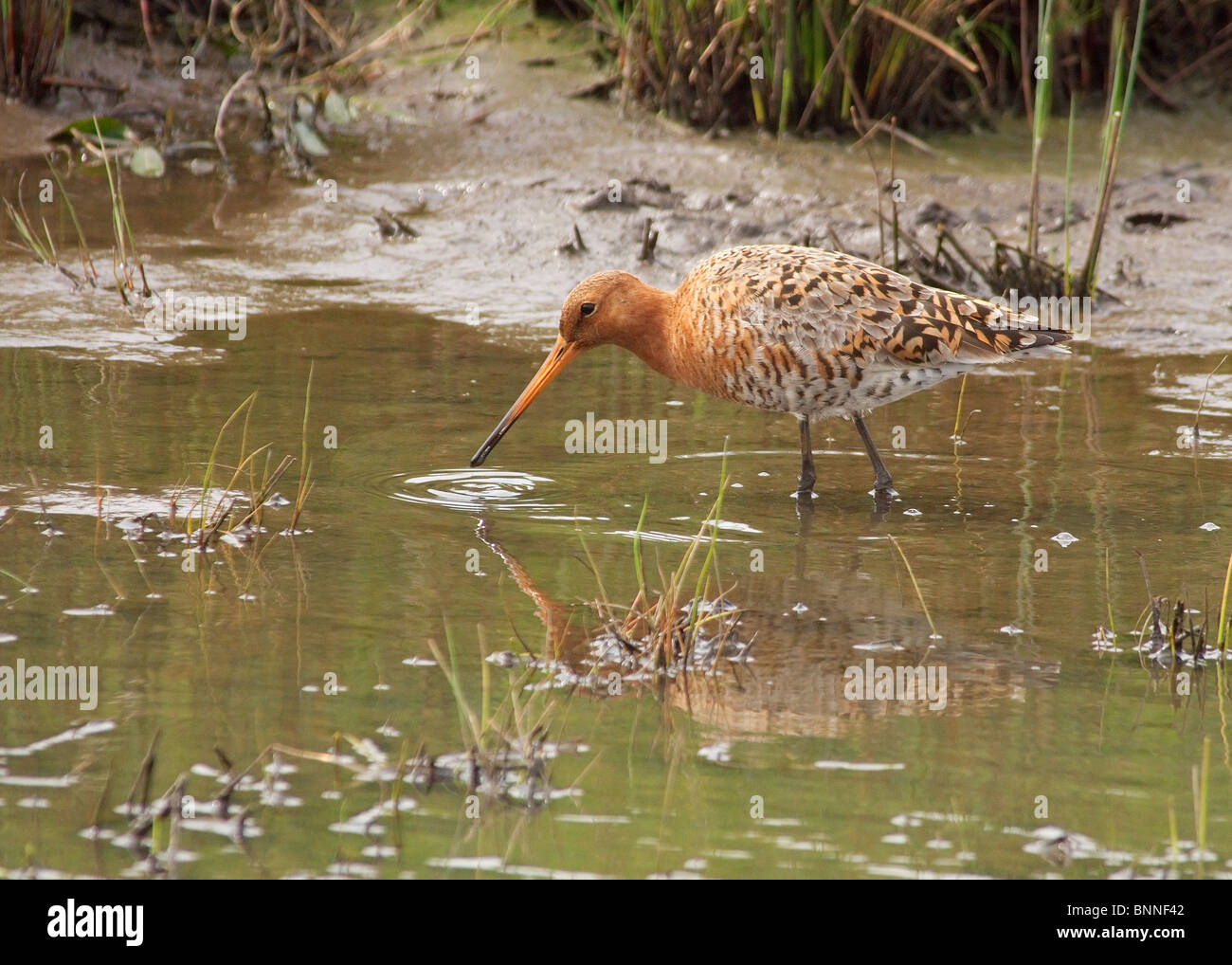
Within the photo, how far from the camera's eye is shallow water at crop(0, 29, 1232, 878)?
3.99 meters

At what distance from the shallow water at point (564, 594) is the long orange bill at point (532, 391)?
118 millimetres

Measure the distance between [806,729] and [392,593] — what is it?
1.54 metres

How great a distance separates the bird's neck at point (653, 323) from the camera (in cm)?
707

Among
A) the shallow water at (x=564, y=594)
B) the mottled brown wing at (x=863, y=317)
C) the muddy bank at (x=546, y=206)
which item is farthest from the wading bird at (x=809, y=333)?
the muddy bank at (x=546, y=206)

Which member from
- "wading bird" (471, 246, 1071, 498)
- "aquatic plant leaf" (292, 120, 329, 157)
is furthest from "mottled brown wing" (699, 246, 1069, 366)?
"aquatic plant leaf" (292, 120, 329, 157)

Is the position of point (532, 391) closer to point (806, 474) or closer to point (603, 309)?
point (603, 309)

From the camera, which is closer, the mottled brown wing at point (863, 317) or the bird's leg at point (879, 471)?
the mottled brown wing at point (863, 317)

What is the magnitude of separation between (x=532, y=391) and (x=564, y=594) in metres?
1.75

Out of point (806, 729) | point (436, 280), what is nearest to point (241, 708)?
point (806, 729)

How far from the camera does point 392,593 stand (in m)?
5.50

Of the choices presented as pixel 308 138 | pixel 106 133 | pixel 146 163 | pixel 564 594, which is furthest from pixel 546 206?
pixel 564 594

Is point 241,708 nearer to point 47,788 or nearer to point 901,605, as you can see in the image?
point 47,788

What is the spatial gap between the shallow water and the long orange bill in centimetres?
12

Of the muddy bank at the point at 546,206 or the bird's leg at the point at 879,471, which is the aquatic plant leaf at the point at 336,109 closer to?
the muddy bank at the point at 546,206
